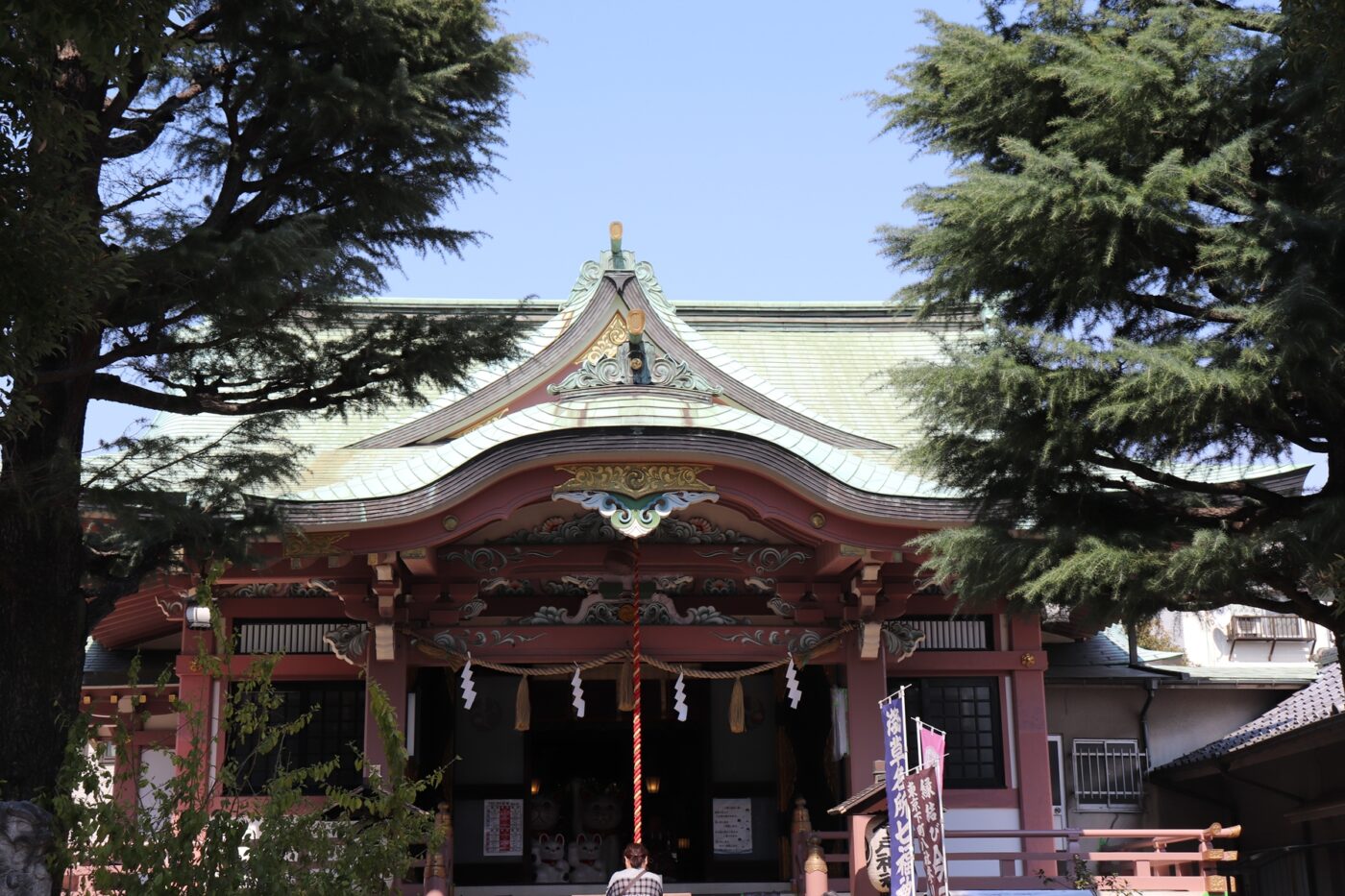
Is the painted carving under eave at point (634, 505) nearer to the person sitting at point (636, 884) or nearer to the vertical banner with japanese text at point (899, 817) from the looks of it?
the vertical banner with japanese text at point (899, 817)

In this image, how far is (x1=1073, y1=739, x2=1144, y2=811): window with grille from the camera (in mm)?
16359

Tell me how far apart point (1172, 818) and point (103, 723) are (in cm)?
1196

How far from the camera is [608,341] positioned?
569 inches

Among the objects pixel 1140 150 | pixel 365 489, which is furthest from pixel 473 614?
pixel 1140 150

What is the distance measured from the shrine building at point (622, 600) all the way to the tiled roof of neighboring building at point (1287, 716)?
9.23 ft

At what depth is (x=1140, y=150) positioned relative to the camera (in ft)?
32.2

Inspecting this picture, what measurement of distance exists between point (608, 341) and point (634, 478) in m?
2.55

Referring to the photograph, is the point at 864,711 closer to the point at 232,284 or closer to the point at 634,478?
the point at 634,478

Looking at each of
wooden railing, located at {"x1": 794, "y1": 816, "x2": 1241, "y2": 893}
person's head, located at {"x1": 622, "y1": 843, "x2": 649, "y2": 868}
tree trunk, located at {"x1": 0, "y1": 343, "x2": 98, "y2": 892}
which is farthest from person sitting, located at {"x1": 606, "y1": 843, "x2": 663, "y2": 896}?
tree trunk, located at {"x1": 0, "y1": 343, "x2": 98, "y2": 892}

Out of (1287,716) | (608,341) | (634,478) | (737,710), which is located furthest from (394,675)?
(1287,716)

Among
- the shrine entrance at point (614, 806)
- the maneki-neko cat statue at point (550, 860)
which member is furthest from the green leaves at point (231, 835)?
the maneki-neko cat statue at point (550, 860)

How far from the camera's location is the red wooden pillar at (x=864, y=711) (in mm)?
13359

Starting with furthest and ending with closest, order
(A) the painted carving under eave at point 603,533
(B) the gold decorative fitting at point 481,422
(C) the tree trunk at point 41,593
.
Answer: (B) the gold decorative fitting at point 481,422, (A) the painted carving under eave at point 603,533, (C) the tree trunk at point 41,593

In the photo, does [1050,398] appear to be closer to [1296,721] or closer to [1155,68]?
[1155,68]
